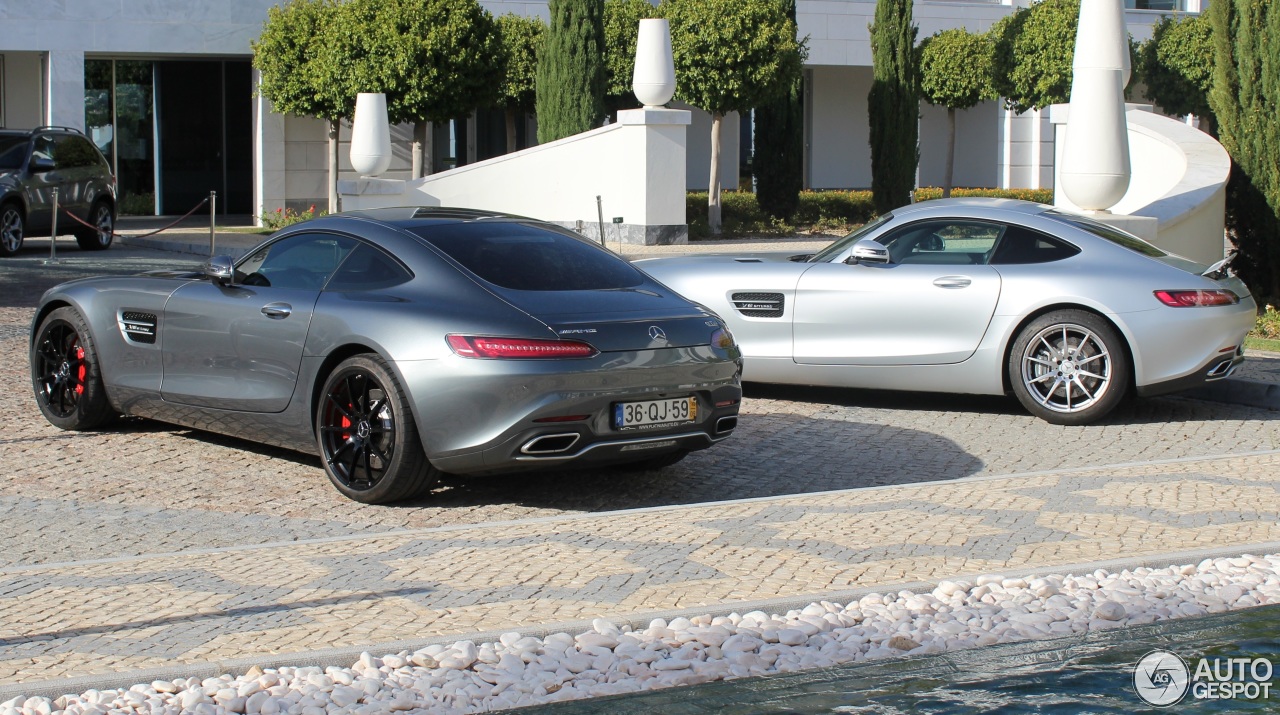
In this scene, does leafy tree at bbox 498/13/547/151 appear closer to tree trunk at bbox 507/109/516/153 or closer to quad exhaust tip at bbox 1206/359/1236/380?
tree trunk at bbox 507/109/516/153

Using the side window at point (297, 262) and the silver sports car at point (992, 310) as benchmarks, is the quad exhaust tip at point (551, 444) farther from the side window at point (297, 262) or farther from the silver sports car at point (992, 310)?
the silver sports car at point (992, 310)

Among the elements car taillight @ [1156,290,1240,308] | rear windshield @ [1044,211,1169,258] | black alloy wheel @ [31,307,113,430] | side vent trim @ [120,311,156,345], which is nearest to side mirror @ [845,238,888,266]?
rear windshield @ [1044,211,1169,258]

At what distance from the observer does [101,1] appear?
87.7 ft

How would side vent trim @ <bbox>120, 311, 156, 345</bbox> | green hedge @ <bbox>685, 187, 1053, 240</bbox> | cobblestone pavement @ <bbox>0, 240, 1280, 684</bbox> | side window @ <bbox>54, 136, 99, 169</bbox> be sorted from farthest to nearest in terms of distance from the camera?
1. green hedge @ <bbox>685, 187, 1053, 240</bbox>
2. side window @ <bbox>54, 136, 99, 169</bbox>
3. side vent trim @ <bbox>120, 311, 156, 345</bbox>
4. cobblestone pavement @ <bbox>0, 240, 1280, 684</bbox>

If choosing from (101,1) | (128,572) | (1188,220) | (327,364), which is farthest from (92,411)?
(101,1)

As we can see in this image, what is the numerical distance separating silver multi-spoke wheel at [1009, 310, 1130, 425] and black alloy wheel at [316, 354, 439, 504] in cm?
417

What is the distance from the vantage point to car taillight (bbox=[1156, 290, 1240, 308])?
9023mm

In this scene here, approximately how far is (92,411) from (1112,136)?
30.2 feet

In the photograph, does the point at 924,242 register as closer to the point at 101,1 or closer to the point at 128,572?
the point at 128,572

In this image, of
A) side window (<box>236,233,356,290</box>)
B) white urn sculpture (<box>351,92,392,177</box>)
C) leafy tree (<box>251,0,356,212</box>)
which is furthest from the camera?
leafy tree (<box>251,0,356,212</box>)

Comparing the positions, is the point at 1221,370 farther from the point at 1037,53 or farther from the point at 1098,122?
the point at 1037,53

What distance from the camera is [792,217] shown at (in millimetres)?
28109

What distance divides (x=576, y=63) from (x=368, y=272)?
18.4m

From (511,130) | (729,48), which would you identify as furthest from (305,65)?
(511,130)
